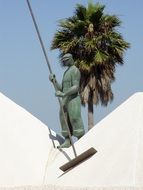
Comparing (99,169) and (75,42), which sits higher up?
(99,169)

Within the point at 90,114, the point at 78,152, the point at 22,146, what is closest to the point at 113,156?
the point at 78,152

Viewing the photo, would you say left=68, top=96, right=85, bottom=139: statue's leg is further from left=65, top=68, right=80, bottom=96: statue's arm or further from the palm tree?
the palm tree

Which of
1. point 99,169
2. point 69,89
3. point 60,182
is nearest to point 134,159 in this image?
point 99,169

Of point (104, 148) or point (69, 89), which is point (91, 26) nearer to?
point (69, 89)

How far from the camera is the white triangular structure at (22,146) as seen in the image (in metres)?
11.0

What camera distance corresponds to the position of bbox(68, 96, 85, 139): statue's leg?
1280 cm

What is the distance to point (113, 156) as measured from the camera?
33.6ft

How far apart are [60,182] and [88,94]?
1153cm

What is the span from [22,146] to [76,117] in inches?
64.5

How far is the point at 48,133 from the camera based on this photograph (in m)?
13.2

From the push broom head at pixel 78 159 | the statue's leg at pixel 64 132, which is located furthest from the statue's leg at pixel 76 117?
the push broom head at pixel 78 159

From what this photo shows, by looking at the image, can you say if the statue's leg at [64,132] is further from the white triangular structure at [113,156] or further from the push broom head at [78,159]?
the push broom head at [78,159]

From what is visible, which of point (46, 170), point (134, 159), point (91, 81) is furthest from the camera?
point (91, 81)

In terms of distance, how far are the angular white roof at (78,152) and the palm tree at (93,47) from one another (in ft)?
28.2
